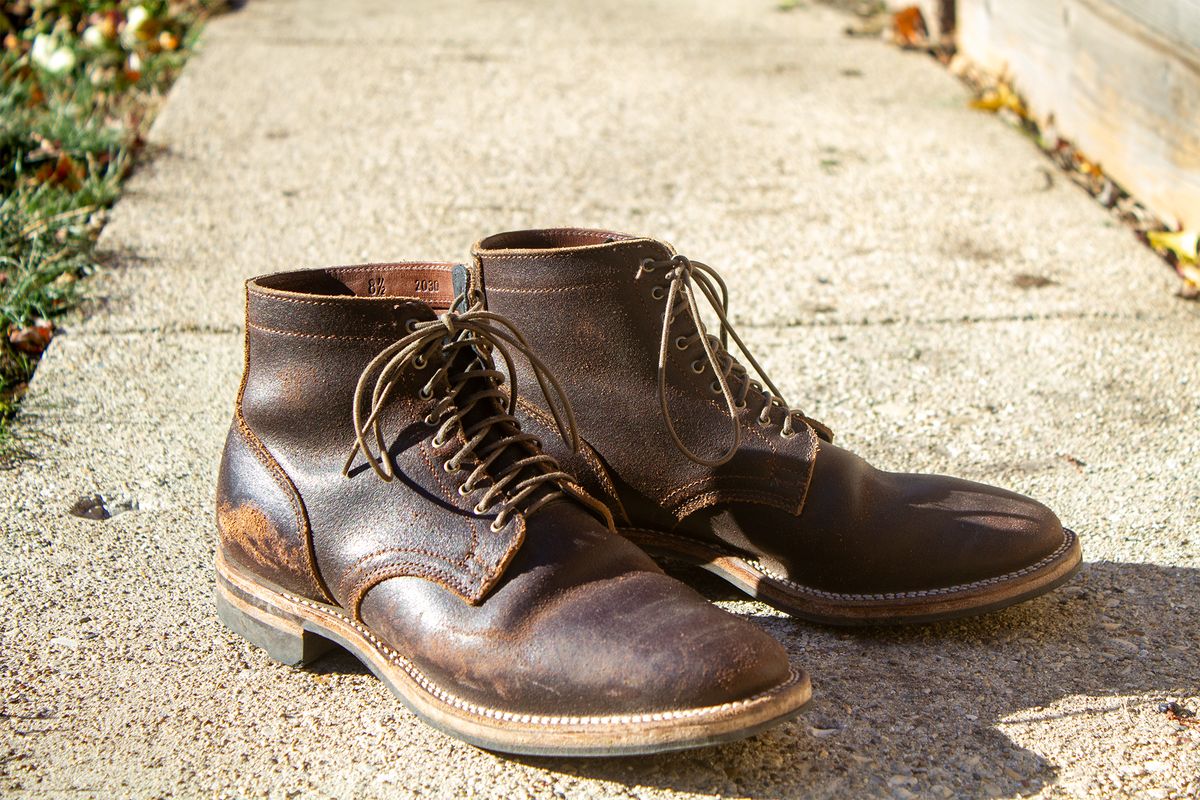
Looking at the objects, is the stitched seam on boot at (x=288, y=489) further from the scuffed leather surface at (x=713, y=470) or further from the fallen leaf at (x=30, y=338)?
the fallen leaf at (x=30, y=338)

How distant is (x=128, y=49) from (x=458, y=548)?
11.8ft

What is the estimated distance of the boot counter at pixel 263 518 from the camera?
1611 millimetres

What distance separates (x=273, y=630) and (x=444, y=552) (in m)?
0.33

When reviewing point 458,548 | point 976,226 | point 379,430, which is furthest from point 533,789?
point 976,226

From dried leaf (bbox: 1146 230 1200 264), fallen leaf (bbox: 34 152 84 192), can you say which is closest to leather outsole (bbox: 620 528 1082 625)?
dried leaf (bbox: 1146 230 1200 264)

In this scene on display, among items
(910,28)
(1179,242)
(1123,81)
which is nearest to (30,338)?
(1179,242)

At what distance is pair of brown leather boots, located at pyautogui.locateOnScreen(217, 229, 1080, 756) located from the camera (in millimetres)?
1420

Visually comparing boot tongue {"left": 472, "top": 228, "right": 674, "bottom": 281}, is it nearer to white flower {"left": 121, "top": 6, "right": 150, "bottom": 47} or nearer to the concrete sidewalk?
the concrete sidewalk

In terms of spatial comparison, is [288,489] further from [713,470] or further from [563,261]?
[713,470]

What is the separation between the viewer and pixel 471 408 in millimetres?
1583

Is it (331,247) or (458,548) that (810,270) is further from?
(458,548)

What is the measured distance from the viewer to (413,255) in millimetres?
3059

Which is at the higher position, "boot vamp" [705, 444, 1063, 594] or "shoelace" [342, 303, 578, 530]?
"shoelace" [342, 303, 578, 530]

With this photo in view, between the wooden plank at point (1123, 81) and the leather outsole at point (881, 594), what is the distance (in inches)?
68.9
